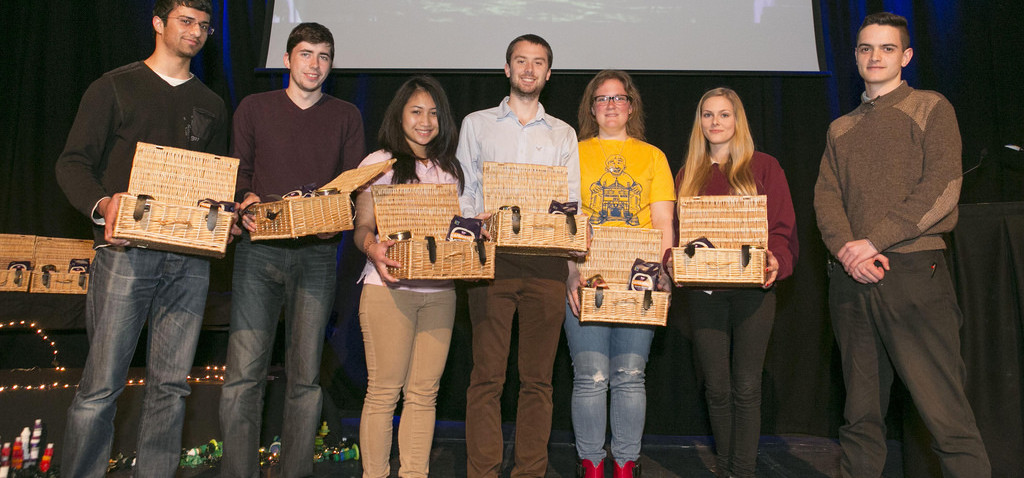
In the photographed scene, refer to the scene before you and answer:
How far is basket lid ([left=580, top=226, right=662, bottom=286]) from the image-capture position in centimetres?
311

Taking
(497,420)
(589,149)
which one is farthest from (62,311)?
(589,149)

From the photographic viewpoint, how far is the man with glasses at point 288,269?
2.91m

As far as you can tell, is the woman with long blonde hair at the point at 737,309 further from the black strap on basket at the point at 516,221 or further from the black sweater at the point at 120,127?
the black sweater at the point at 120,127

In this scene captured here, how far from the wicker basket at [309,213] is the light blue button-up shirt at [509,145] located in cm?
56

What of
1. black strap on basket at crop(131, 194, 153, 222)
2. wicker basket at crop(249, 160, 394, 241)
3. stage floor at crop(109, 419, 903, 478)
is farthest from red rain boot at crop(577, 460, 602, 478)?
black strap on basket at crop(131, 194, 153, 222)

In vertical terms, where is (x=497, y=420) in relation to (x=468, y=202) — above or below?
below

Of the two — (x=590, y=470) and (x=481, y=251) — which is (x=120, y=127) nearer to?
(x=481, y=251)

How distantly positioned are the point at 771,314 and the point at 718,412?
50cm

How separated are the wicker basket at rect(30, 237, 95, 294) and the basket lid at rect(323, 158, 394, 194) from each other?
2140 millimetres

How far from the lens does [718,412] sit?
121 inches

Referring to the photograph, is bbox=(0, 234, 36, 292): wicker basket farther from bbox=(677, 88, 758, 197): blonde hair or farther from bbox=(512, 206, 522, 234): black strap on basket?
bbox=(677, 88, 758, 197): blonde hair

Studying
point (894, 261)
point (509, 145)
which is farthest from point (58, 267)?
point (894, 261)

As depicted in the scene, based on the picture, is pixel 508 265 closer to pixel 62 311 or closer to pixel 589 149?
pixel 589 149

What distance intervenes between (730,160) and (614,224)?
25.2 inches
